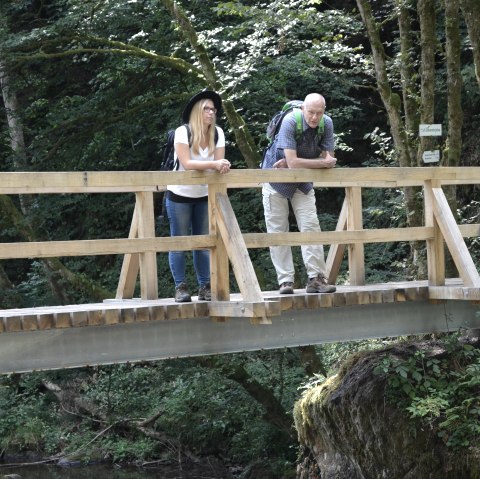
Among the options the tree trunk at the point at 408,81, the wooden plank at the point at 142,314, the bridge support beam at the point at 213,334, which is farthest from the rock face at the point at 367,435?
the tree trunk at the point at 408,81

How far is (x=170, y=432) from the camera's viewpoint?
606 inches

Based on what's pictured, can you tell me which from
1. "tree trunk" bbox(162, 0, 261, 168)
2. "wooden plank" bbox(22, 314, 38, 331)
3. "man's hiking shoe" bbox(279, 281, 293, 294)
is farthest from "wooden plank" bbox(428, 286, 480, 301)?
"tree trunk" bbox(162, 0, 261, 168)

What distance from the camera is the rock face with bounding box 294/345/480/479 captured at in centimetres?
885

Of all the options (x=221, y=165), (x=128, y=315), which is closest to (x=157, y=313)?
(x=128, y=315)

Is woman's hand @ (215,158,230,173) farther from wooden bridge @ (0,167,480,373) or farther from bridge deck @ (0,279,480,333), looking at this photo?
bridge deck @ (0,279,480,333)

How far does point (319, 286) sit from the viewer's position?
8.32 meters

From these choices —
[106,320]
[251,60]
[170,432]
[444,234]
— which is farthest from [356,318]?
[170,432]

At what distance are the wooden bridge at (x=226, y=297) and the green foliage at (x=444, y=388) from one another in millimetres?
342

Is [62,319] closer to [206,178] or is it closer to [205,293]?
[205,293]

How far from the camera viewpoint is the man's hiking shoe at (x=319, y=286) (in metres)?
8.27

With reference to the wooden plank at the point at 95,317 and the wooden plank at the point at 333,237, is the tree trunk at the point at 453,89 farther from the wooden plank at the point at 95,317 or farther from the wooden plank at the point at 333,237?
the wooden plank at the point at 95,317

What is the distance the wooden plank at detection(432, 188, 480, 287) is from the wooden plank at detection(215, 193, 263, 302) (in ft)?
6.51

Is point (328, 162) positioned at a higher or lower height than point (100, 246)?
higher

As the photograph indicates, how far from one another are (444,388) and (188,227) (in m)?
2.75
